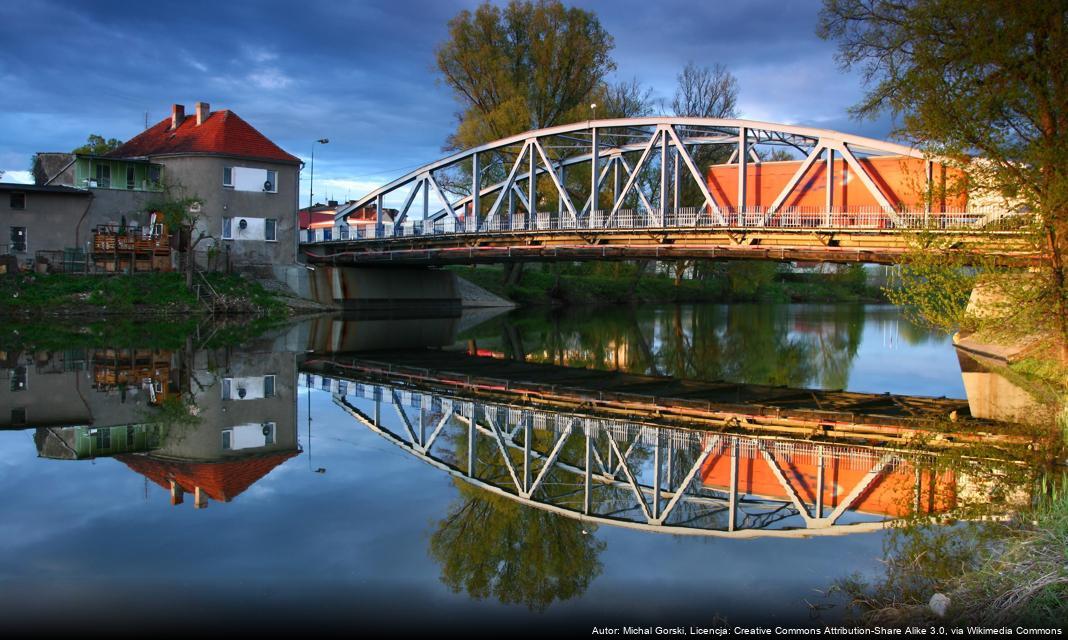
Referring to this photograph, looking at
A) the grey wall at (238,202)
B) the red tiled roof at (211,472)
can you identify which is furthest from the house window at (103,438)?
the grey wall at (238,202)

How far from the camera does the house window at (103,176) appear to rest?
146 feet

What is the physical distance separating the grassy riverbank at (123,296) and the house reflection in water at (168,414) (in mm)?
16904

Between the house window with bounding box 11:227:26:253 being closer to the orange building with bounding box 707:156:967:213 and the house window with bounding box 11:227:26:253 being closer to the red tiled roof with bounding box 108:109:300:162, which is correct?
the red tiled roof with bounding box 108:109:300:162

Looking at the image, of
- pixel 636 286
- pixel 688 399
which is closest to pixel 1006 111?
pixel 688 399

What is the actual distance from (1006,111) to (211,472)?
49.6ft

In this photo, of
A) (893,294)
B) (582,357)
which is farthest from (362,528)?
(582,357)

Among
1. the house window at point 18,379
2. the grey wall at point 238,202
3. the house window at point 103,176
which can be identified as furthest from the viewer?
the grey wall at point 238,202

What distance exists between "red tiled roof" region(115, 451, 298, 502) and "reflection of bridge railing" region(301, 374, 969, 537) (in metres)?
2.16

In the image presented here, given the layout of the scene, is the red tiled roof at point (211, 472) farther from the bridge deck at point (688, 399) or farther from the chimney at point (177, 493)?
the bridge deck at point (688, 399)

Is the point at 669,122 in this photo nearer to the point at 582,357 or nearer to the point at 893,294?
the point at 582,357

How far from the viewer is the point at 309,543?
7.84 m

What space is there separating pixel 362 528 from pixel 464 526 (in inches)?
38.8

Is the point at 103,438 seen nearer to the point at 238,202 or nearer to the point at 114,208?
the point at 114,208

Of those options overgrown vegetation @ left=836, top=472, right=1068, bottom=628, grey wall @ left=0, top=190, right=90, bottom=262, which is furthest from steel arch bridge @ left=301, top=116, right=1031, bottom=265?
grey wall @ left=0, top=190, right=90, bottom=262
